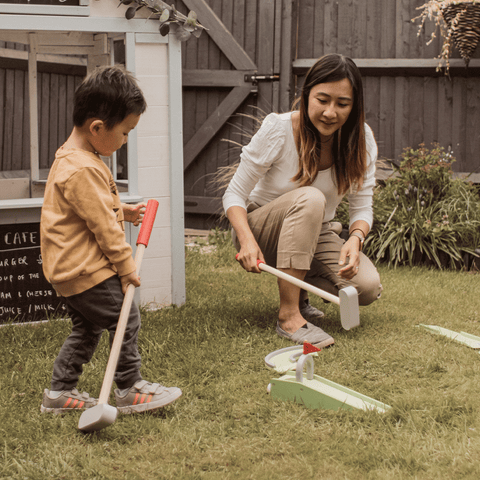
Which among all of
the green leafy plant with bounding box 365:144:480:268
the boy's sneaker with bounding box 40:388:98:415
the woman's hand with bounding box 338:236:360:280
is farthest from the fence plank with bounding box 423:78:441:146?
the boy's sneaker with bounding box 40:388:98:415

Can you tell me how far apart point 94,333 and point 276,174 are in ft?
4.05

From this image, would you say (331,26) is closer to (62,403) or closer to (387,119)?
(387,119)

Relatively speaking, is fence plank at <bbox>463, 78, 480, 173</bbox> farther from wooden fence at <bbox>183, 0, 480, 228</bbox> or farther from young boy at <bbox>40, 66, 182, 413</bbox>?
young boy at <bbox>40, 66, 182, 413</bbox>

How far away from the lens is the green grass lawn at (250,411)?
5.43 ft

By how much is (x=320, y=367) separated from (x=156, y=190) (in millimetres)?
1341

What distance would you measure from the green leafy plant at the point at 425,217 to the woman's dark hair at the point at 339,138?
1614 millimetres

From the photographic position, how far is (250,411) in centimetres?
201

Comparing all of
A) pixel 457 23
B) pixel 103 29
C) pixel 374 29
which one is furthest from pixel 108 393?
pixel 374 29

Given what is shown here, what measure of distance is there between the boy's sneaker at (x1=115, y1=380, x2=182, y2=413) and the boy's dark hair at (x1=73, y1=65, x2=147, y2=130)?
821 mm

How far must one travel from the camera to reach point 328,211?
3023mm

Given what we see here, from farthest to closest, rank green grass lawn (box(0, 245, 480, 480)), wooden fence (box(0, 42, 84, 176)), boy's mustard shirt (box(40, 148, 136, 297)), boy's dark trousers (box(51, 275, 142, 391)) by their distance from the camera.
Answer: wooden fence (box(0, 42, 84, 176)) → boy's dark trousers (box(51, 275, 142, 391)) → boy's mustard shirt (box(40, 148, 136, 297)) → green grass lawn (box(0, 245, 480, 480))

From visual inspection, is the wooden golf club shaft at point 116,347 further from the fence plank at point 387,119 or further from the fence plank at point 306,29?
the fence plank at point 306,29

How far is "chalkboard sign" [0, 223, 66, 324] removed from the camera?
295 cm

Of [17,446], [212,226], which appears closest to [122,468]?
[17,446]
